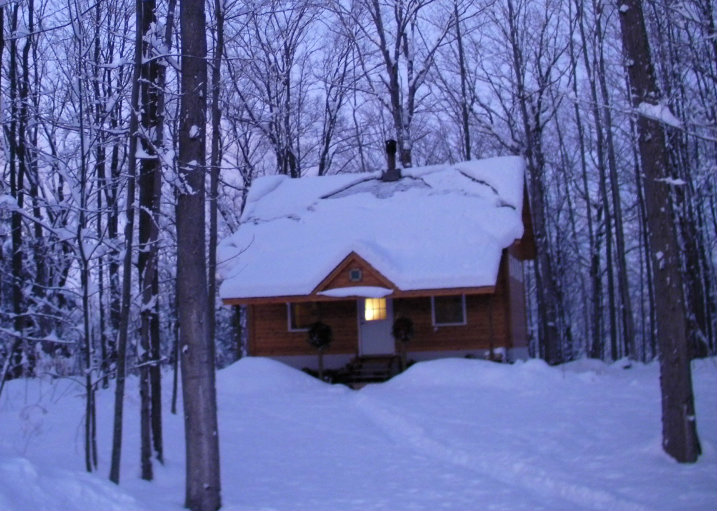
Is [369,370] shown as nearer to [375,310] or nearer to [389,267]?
[375,310]

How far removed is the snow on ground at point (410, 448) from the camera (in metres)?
7.98

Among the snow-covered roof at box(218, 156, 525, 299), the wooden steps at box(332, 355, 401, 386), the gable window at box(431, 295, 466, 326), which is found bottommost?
the wooden steps at box(332, 355, 401, 386)

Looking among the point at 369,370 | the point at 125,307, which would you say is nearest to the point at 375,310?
the point at 369,370

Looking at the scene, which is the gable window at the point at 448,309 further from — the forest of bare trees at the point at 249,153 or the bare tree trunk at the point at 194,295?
the bare tree trunk at the point at 194,295

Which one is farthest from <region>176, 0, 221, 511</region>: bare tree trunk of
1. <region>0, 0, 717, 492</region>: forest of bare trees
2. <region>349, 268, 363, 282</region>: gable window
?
<region>349, 268, 363, 282</region>: gable window

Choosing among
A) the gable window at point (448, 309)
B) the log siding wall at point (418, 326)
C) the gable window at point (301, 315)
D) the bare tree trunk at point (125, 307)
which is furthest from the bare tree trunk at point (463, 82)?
the bare tree trunk at point (125, 307)

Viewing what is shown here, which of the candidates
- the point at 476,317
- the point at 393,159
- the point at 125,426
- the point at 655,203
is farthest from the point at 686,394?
the point at 393,159

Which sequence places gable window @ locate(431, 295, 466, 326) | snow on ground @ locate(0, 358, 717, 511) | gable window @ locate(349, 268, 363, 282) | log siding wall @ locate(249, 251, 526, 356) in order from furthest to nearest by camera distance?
gable window @ locate(431, 295, 466, 326), log siding wall @ locate(249, 251, 526, 356), gable window @ locate(349, 268, 363, 282), snow on ground @ locate(0, 358, 717, 511)

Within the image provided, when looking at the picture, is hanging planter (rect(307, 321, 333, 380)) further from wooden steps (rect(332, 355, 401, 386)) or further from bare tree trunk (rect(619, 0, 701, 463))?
bare tree trunk (rect(619, 0, 701, 463))

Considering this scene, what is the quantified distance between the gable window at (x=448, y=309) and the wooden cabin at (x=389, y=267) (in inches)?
1.1

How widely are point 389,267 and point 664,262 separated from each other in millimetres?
10794

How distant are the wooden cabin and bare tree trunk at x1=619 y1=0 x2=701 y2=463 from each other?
9268 millimetres

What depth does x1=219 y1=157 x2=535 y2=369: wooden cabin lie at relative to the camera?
19953 mm

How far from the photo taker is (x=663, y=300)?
9.62 m
